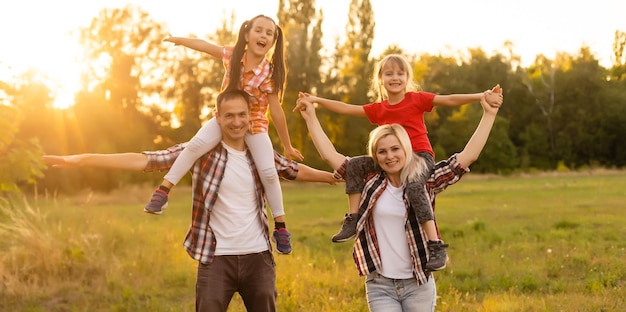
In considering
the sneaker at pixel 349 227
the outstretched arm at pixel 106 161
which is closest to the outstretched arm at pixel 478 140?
the sneaker at pixel 349 227

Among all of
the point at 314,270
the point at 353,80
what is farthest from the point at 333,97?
the point at 314,270

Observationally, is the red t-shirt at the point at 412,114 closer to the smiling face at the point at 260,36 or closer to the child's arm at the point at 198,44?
the smiling face at the point at 260,36

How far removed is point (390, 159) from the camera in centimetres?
459

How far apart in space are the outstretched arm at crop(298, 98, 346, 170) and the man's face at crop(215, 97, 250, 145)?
0.48 m

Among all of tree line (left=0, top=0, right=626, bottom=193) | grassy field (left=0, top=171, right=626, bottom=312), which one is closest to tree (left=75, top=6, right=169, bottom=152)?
tree line (left=0, top=0, right=626, bottom=193)

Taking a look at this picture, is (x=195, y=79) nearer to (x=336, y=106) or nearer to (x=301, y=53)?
(x=301, y=53)

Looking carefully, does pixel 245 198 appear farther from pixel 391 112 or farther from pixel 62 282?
pixel 62 282

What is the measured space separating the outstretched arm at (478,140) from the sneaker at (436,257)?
52cm

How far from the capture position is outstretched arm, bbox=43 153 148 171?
4.72m

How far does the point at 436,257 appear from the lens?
4.49 m

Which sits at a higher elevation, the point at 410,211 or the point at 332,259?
the point at 410,211

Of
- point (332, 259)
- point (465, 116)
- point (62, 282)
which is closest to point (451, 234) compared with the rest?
point (332, 259)

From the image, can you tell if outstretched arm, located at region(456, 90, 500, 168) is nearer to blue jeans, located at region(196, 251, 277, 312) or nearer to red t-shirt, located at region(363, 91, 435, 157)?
red t-shirt, located at region(363, 91, 435, 157)

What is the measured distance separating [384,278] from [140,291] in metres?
6.26
